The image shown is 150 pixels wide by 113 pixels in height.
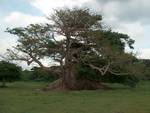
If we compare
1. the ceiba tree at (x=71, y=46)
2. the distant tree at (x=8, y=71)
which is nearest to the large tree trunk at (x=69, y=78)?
the ceiba tree at (x=71, y=46)

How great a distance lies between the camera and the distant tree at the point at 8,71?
5094 cm

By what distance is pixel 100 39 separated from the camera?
136 feet

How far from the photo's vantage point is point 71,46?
4253cm

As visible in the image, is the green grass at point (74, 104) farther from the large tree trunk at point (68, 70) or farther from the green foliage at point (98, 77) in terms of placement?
the green foliage at point (98, 77)

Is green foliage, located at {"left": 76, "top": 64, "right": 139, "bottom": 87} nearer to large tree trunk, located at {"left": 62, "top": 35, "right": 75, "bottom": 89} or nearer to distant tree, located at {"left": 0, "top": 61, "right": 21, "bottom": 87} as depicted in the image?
large tree trunk, located at {"left": 62, "top": 35, "right": 75, "bottom": 89}

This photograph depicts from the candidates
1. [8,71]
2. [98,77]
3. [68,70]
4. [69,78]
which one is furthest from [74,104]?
[8,71]

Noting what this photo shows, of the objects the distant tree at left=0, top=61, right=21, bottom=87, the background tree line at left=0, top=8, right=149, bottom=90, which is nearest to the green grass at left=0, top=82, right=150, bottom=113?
the background tree line at left=0, top=8, right=149, bottom=90

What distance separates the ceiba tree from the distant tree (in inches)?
348

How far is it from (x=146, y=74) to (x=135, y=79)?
133 inches

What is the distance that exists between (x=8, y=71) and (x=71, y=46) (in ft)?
39.3

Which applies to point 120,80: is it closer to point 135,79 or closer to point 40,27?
point 135,79

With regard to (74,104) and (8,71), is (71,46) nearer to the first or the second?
(8,71)

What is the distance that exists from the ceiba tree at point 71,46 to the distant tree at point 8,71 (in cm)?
883

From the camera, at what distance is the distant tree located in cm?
5094
